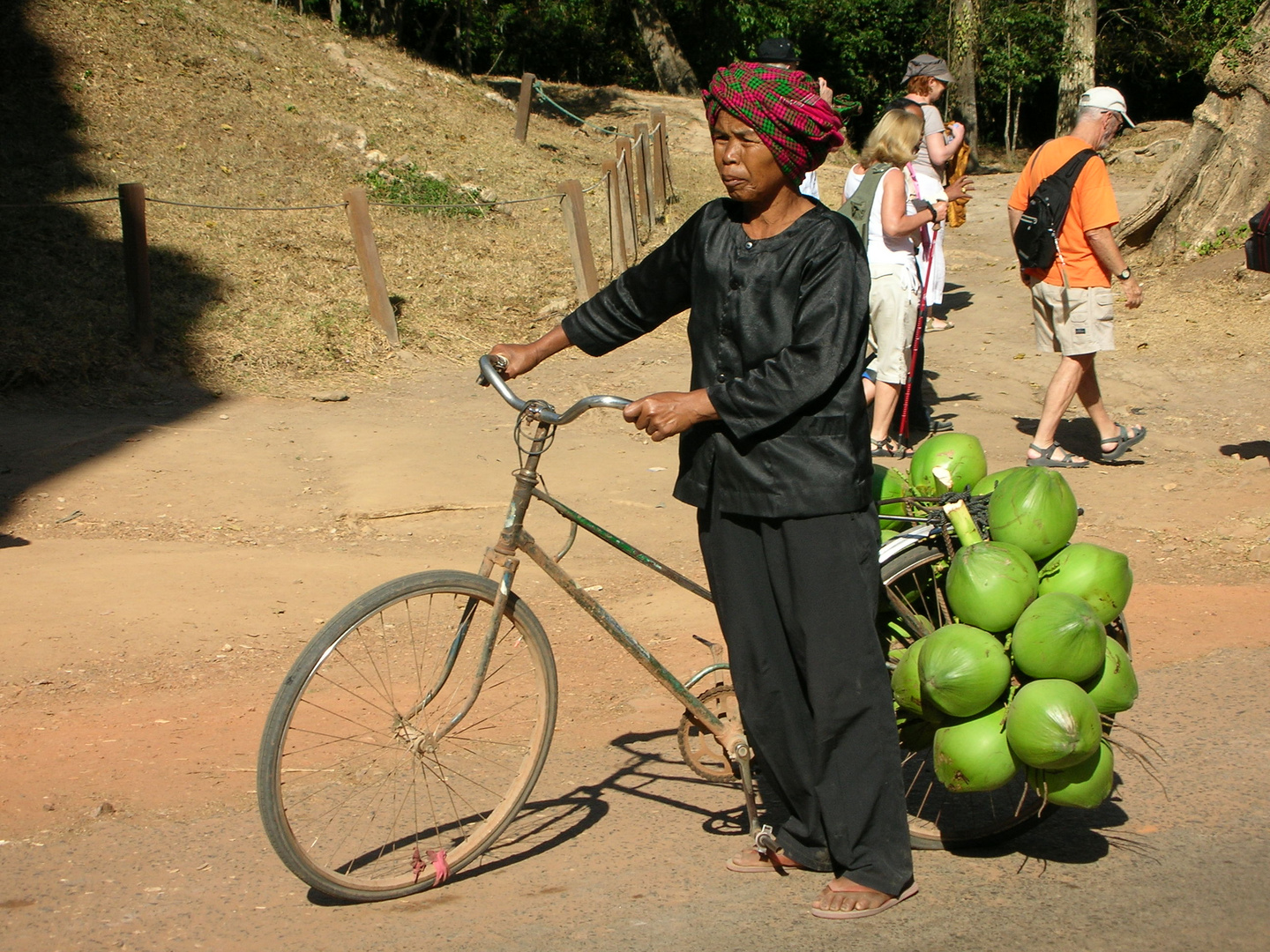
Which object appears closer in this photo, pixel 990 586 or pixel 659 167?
pixel 990 586

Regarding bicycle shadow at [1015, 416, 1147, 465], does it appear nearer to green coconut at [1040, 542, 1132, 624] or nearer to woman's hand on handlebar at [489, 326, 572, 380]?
green coconut at [1040, 542, 1132, 624]

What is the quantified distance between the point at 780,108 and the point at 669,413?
709 mm

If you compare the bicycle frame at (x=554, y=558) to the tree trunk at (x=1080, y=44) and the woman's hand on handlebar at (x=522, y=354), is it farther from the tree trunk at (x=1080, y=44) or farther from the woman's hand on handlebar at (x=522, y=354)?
the tree trunk at (x=1080, y=44)

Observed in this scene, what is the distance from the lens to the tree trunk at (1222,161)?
11.1m

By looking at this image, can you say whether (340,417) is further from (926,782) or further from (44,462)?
(926,782)

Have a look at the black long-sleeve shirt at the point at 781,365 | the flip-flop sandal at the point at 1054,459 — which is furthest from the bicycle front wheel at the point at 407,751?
the flip-flop sandal at the point at 1054,459

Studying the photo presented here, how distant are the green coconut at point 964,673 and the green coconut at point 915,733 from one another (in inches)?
8.4

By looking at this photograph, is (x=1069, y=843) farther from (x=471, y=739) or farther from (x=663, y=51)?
(x=663, y=51)

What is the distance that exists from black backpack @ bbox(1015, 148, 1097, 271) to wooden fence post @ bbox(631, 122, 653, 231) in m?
→ 7.80

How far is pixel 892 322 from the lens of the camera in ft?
22.0

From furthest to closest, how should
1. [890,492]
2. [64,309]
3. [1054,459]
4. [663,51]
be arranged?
[663,51] < [64,309] < [1054,459] < [890,492]

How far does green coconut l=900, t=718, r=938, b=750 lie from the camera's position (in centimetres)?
309

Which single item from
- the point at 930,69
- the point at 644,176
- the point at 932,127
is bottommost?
the point at 644,176

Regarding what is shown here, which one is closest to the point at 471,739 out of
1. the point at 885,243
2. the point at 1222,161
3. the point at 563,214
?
the point at 885,243
